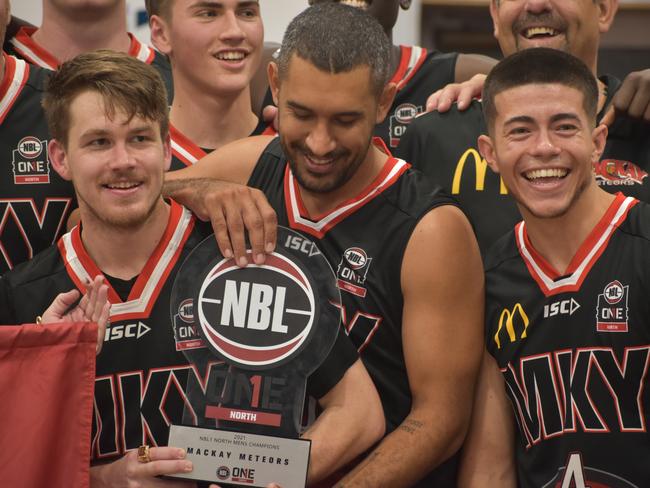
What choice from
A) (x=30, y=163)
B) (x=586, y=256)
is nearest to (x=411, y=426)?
(x=586, y=256)

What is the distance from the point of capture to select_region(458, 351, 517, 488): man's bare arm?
259cm

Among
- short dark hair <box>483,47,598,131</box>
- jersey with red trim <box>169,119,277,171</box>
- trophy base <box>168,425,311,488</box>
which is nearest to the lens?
trophy base <box>168,425,311,488</box>

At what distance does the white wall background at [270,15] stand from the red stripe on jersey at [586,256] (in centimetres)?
312

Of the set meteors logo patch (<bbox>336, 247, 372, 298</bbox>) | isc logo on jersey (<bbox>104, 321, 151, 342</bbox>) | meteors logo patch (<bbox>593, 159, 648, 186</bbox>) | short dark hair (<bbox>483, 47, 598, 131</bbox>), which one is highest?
short dark hair (<bbox>483, 47, 598, 131</bbox>)

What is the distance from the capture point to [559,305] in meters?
2.50

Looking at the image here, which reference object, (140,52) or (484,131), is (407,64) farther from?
(140,52)

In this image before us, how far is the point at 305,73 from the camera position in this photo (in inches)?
98.9

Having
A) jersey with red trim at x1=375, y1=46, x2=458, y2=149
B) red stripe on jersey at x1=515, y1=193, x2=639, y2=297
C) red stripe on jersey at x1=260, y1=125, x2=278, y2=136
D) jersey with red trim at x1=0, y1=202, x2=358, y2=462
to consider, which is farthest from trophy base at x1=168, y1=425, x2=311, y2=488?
jersey with red trim at x1=375, y1=46, x2=458, y2=149

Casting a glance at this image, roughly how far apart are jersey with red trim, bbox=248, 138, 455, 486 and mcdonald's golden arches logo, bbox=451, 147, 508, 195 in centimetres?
32

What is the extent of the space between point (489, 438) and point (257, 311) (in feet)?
2.14

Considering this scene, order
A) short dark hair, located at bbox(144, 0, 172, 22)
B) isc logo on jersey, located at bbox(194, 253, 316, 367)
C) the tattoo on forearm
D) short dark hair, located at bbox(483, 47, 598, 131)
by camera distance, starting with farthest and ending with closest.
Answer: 1. short dark hair, located at bbox(144, 0, 172, 22)
2. short dark hair, located at bbox(483, 47, 598, 131)
3. the tattoo on forearm
4. isc logo on jersey, located at bbox(194, 253, 316, 367)

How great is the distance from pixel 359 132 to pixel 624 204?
0.62 m

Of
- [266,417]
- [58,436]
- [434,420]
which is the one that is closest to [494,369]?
[434,420]

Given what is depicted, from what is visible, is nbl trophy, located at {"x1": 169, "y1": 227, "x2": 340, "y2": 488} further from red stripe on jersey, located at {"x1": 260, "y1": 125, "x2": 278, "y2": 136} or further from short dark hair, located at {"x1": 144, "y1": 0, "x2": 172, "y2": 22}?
short dark hair, located at {"x1": 144, "y1": 0, "x2": 172, "y2": 22}
